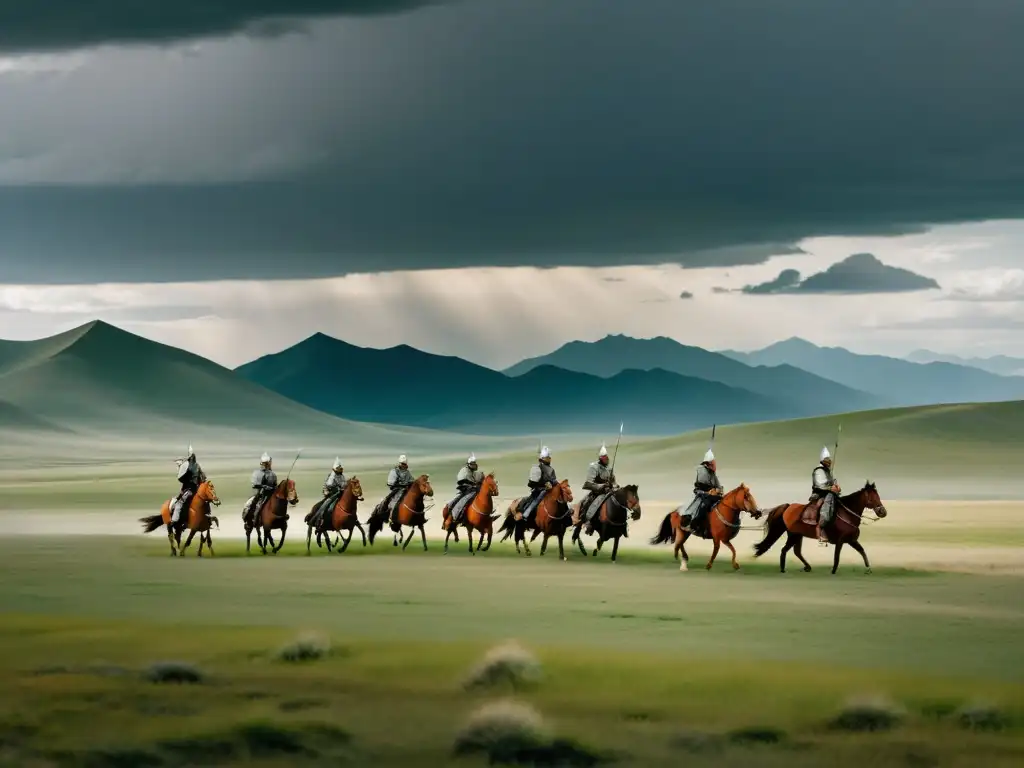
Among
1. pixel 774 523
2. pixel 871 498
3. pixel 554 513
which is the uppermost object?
pixel 871 498

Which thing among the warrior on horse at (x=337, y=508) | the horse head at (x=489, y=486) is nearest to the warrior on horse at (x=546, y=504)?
the horse head at (x=489, y=486)

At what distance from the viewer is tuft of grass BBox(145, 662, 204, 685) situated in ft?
67.7

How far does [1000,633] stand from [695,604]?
→ 6.23 meters

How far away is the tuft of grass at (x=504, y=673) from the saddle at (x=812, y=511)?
17.7 meters

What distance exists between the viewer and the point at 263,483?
43.8 metres

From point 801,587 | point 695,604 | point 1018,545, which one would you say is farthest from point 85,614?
point 1018,545

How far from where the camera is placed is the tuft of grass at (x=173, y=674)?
20.6 metres

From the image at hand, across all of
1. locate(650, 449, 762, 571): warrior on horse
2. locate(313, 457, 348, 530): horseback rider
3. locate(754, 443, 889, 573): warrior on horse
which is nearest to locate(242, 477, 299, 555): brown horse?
locate(313, 457, 348, 530): horseback rider

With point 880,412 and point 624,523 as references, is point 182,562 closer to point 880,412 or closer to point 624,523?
point 624,523

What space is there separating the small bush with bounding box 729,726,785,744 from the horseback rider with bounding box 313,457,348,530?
28558 mm

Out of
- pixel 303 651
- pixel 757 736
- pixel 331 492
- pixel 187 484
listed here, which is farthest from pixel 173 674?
pixel 331 492

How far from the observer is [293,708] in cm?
1903

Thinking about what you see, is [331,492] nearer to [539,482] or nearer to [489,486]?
[489,486]

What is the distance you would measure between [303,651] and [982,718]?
9092mm
